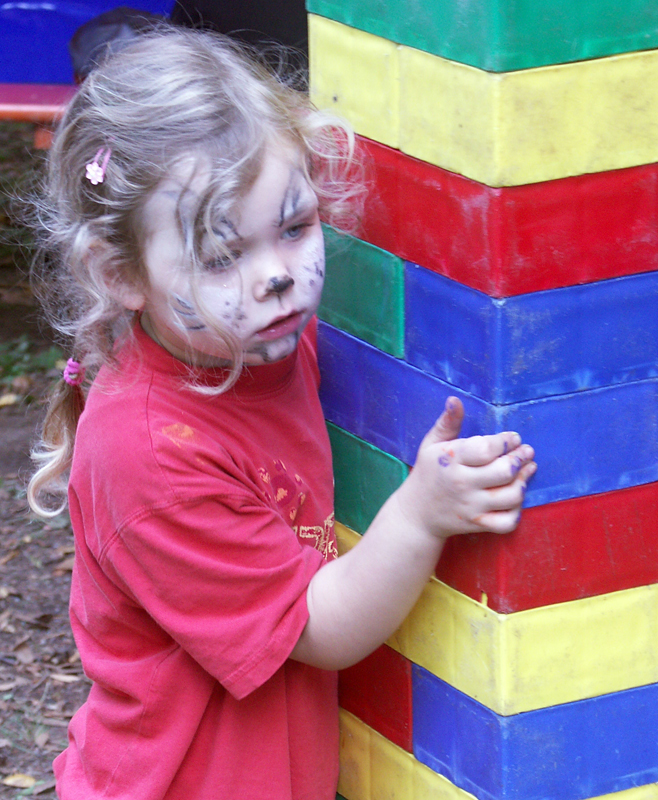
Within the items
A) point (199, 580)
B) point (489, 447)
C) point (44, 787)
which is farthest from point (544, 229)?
point (44, 787)

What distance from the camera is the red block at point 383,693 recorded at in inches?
54.9

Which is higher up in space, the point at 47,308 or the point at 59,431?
the point at 47,308

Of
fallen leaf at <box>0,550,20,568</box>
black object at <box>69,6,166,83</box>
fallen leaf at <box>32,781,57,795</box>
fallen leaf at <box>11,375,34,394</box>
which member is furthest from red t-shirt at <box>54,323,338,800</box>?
fallen leaf at <box>11,375,34,394</box>

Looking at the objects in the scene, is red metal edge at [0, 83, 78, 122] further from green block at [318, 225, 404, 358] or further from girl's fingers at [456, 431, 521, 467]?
girl's fingers at [456, 431, 521, 467]

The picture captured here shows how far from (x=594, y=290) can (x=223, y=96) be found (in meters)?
0.46

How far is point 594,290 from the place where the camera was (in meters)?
1.08

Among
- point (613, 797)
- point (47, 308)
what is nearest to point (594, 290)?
point (613, 797)

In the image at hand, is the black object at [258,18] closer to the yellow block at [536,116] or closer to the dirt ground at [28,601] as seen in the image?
the dirt ground at [28,601]

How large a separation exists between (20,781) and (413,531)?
1.51 m

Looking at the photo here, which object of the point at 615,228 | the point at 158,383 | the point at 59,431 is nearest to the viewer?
the point at 615,228

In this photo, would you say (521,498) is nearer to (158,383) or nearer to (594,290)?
(594,290)

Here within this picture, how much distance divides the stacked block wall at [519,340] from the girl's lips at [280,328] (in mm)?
101

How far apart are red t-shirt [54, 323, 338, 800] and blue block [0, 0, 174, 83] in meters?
3.45

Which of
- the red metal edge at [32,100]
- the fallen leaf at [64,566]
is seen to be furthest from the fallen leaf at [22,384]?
the fallen leaf at [64,566]
